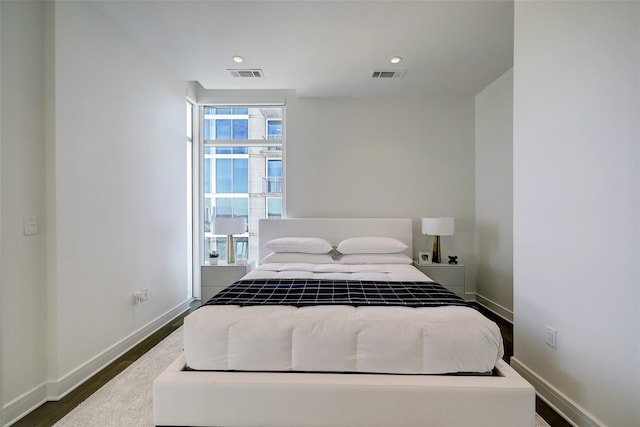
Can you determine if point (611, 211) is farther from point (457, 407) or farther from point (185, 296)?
point (185, 296)

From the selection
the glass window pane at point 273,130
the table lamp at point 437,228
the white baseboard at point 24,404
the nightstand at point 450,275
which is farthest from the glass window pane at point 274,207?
the white baseboard at point 24,404

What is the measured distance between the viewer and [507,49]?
9.14 feet

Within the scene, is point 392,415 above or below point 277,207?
below

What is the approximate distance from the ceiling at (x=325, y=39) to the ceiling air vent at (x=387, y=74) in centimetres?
6

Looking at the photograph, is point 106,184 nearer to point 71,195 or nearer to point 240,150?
point 71,195

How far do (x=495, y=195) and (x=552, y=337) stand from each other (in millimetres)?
2015

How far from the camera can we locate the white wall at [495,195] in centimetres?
327

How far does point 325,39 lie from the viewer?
2637 millimetres

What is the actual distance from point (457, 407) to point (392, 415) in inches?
12.0

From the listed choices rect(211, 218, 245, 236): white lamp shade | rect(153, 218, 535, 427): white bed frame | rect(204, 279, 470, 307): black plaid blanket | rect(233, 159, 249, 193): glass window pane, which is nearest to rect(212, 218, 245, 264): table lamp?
rect(211, 218, 245, 236): white lamp shade

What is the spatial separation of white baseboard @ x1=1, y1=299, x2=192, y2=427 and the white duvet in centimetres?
104

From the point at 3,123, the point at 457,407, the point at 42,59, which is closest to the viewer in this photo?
the point at 457,407

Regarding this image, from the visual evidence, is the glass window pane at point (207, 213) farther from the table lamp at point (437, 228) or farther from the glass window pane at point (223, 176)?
the table lamp at point (437, 228)

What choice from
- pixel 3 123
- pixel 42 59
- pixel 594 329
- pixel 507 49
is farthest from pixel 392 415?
pixel 507 49
